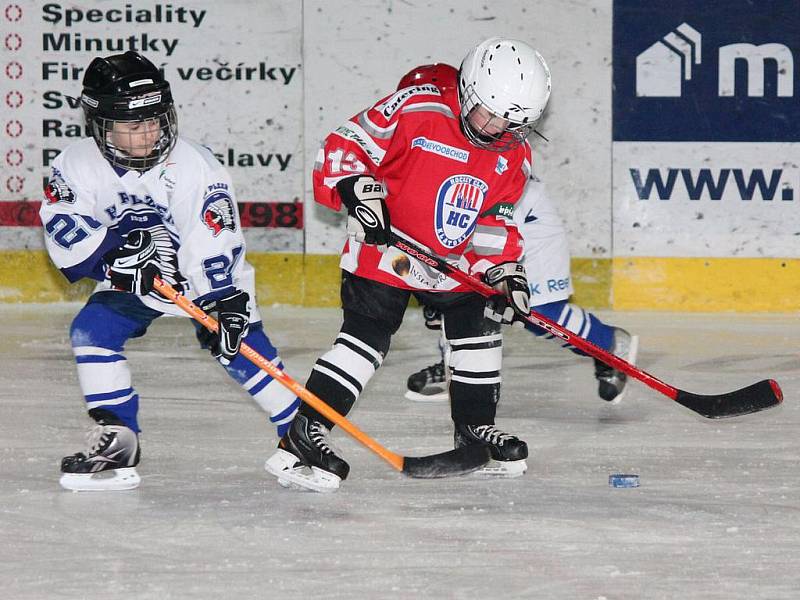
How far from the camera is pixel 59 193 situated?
2.76 meters

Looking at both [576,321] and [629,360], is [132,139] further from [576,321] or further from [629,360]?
[629,360]

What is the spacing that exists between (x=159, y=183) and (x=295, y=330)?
270cm

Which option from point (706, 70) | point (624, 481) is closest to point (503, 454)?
point (624, 481)

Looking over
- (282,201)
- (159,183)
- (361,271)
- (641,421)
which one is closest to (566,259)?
(641,421)

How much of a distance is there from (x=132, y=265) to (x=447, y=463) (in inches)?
31.6

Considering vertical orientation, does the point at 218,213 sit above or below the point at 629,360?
above

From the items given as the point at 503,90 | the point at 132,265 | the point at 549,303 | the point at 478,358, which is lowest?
the point at 549,303

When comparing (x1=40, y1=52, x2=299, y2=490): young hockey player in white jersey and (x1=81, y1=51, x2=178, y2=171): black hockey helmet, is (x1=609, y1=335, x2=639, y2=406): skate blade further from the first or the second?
(x1=81, y1=51, x2=178, y2=171): black hockey helmet

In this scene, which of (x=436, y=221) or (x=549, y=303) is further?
(x=549, y=303)

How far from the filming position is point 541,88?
2764 mm

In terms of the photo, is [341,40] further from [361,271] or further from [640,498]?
[640,498]

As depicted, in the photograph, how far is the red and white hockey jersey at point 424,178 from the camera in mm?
2844

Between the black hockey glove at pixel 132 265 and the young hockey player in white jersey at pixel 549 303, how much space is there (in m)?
1.27

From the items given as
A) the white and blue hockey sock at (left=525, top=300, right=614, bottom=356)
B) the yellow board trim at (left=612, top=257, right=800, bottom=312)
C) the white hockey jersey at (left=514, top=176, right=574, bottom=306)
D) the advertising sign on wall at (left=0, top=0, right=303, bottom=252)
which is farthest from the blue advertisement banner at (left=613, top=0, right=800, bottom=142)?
the white and blue hockey sock at (left=525, top=300, right=614, bottom=356)
